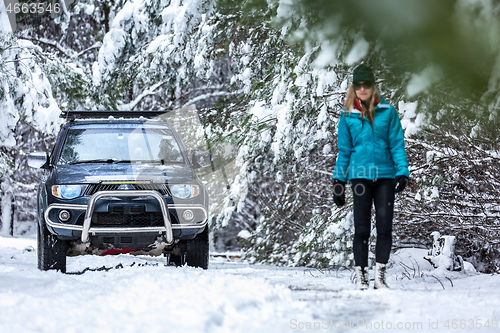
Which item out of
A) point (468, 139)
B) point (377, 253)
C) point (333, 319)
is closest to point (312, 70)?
point (468, 139)

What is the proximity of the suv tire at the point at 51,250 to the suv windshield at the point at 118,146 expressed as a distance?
3.21ft

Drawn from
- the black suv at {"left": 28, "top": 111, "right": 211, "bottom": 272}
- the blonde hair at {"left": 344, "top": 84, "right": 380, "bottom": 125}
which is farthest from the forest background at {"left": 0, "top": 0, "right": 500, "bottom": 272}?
the black suv at {"left": 28, "top": 111, "right": 211, "bottom": 272}

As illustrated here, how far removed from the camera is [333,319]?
3199 millimetres

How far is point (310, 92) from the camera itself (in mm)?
6750

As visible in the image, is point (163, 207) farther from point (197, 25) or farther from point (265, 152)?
point (197, 25)

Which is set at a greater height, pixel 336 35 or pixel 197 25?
pixel 197 25

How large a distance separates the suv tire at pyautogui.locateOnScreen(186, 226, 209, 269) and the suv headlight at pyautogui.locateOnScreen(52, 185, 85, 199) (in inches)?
52.8

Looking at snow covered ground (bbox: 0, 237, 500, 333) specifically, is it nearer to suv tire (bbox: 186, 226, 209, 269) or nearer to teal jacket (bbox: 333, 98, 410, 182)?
teal jacket (bbox: 333, 98, 410, 182)

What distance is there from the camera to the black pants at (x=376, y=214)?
4617 millimetres

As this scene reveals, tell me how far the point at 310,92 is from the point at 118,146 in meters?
2.44

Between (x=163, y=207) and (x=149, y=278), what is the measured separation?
137 cm

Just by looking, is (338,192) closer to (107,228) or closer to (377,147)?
(377,147)

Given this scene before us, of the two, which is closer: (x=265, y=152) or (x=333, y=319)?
(x=333, y=319)

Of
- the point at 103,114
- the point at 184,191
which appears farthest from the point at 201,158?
the point at 103,114
